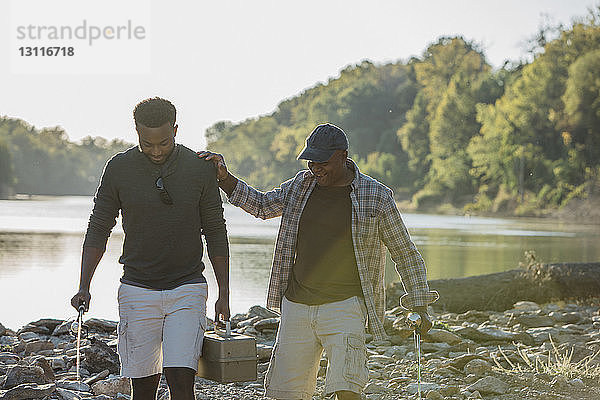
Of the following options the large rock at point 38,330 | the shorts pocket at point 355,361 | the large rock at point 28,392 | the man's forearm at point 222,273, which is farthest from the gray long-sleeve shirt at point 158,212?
the large rock at point 38,330

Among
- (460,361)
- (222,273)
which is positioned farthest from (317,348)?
(460,361)

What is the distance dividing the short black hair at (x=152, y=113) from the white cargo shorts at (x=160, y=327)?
31.3 inches

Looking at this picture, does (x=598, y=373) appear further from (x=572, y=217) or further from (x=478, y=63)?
(x=478, y=63)

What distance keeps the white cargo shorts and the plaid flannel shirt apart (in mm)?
694

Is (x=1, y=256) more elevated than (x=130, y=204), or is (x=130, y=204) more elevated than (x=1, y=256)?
(x=130, y=204)

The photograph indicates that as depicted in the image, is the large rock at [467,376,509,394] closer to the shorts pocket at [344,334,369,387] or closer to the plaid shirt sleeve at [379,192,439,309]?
the plaid shirt sleeve at [379,192,439,309]

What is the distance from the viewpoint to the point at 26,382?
605 cm

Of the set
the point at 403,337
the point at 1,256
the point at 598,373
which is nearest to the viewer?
the point at 598,373

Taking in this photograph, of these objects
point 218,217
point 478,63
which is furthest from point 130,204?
point 478,63

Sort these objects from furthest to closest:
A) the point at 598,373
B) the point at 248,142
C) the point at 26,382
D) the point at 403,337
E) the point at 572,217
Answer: the point at 248,142, the point at 572,217, the point at 403,337, the point at 598,373, the point at 26,382

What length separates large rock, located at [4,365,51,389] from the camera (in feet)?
19.7

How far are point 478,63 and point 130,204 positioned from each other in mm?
89763

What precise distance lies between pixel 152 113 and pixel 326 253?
4.01 ft

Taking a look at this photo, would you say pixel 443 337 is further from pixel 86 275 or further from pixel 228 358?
pixel 86 275
